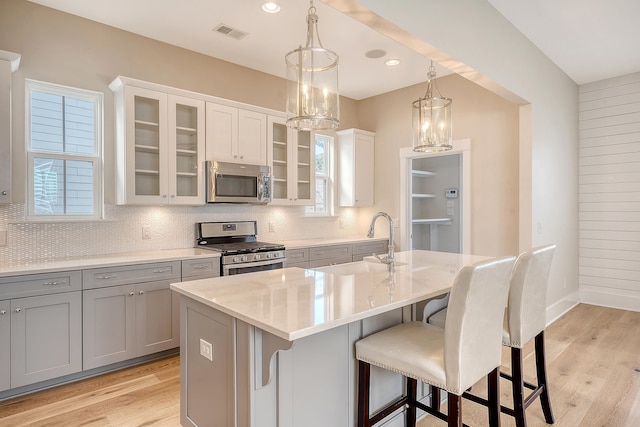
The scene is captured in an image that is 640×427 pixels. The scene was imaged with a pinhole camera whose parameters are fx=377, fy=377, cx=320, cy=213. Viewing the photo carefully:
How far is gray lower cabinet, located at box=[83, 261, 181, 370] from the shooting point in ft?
9.28

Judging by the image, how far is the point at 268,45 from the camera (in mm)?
3812

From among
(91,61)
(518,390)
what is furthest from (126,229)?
(518,390)

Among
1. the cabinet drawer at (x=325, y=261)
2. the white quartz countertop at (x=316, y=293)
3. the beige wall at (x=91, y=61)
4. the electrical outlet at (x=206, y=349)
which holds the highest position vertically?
the beige wall at (x=91, y=61)

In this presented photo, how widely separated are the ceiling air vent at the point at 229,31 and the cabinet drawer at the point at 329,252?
232 centimetres

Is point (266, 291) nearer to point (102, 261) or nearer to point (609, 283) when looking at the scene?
point (102, 261)

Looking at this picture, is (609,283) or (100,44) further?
(609,283)

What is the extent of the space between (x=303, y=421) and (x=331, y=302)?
574 millimetres

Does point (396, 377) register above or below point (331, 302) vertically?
below

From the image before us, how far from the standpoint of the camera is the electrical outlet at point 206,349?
1.75 m

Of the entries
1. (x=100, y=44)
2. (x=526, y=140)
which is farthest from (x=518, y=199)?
(x=100, y=44)

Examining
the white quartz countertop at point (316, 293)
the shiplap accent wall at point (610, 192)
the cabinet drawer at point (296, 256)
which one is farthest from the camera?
the shiplap accent wall at point (610, 192)

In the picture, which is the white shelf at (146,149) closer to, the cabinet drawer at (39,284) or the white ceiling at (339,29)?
the white ceiling at (339,29)

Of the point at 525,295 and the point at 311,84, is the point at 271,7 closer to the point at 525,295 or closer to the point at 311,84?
the point at 311,84

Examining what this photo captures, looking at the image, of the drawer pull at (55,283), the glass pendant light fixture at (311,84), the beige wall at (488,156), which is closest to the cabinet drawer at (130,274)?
the drawer pull at (55,283)
